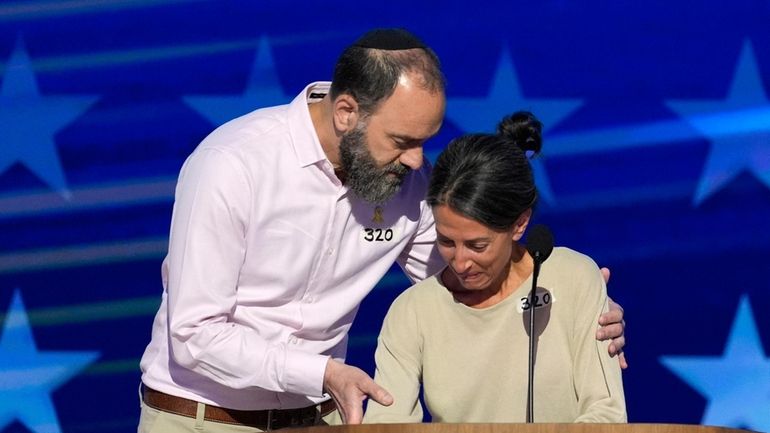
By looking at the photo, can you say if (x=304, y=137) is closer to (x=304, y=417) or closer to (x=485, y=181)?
(x=485, y=181)

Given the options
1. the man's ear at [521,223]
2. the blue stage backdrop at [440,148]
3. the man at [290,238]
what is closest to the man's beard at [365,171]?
the man at [290,238]

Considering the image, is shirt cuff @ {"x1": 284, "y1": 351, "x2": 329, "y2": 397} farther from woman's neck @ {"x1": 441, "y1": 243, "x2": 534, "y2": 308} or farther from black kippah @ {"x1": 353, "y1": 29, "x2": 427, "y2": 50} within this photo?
black kippah @ {"x1": 353, "y1": 29, "x2": 427, "y2": 50}

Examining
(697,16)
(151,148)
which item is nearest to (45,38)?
(151,148)

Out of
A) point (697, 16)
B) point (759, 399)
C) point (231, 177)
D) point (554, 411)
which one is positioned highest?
point (697, 16)

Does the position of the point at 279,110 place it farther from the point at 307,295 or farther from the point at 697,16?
the point at 697,16

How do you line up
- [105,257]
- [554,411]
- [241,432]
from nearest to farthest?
[554,411], [241,432], [105,257]

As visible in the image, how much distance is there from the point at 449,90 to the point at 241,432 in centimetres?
122

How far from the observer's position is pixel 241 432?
3072 millimetres

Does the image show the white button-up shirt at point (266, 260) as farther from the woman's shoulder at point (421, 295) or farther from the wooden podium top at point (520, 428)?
the wooden podium top at point (520, 428)

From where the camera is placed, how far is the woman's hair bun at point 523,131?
290cm

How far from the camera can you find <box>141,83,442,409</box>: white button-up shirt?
287 centimetres

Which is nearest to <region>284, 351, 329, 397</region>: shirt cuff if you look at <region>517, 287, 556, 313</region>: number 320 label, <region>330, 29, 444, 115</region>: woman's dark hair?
<region>517, 287, 556, 313</region>: number 320 label

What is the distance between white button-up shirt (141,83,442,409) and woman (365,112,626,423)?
193mm

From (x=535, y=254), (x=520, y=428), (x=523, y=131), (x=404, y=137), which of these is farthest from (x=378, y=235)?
(x=520, y=428)
